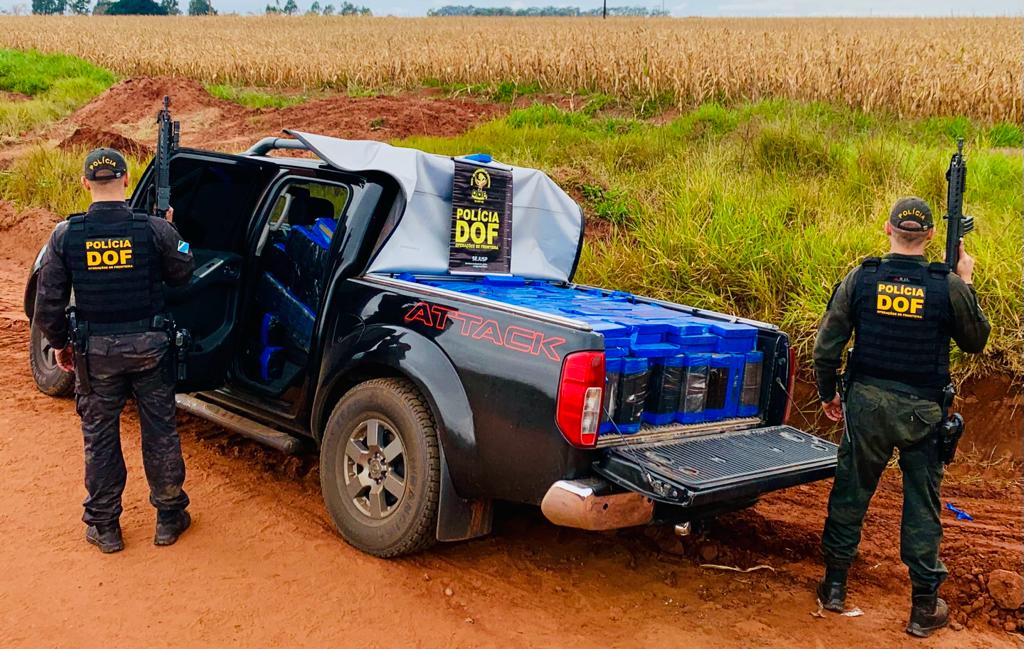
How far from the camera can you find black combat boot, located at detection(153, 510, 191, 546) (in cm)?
451

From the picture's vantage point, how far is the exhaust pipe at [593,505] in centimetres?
359

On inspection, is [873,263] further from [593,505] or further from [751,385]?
[593,505]

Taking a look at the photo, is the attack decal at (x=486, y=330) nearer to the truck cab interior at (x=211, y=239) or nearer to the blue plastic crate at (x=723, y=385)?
the blue plastic crate at (x=723, y=385)

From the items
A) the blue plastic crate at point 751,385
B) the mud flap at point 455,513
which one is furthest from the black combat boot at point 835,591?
the mud flap at point 455,513

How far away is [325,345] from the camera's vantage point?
477cm

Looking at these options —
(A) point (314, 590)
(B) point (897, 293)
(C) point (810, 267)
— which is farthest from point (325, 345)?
→ (C) point (810, 267)

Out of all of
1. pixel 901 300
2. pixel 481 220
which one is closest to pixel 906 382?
pixel 901 300

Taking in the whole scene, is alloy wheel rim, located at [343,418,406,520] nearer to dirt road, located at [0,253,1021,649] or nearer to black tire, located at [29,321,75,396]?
dirt road, located at [0,253,1021,649]

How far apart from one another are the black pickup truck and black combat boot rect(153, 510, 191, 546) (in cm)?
66

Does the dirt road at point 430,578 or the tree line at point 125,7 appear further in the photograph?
the tree line at point 125,7

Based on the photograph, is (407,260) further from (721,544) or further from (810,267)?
(810,267)

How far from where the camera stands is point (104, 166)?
4332 millimetres

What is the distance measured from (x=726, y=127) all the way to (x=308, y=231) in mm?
7829

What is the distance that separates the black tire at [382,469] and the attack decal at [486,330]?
1.12ft
